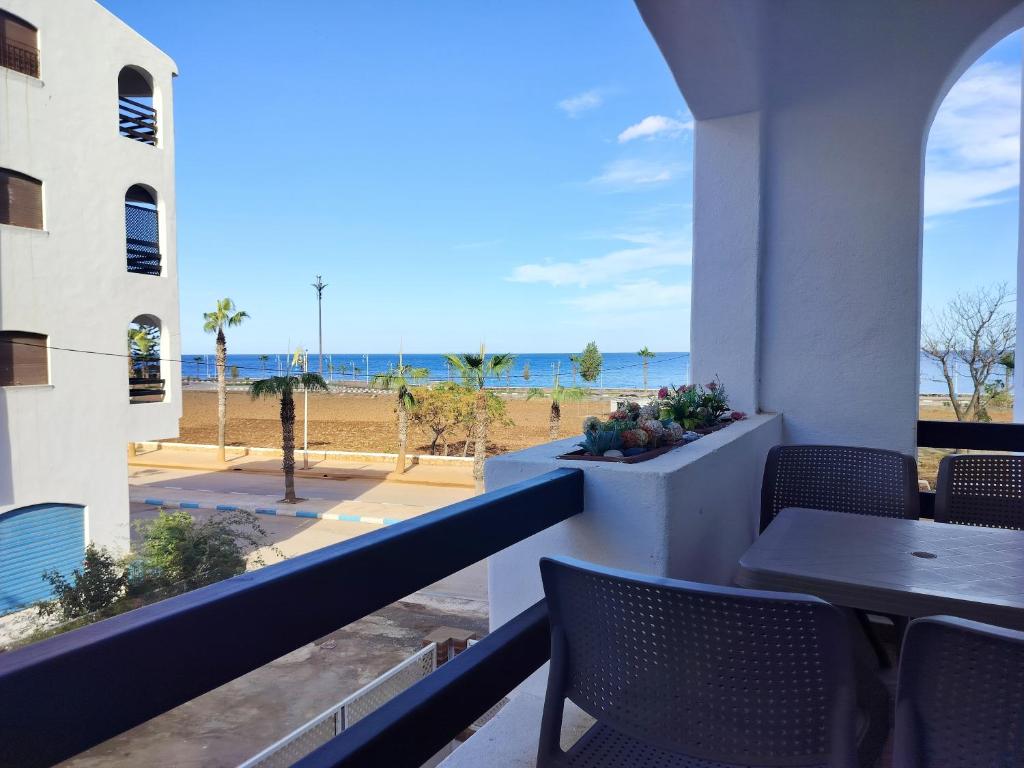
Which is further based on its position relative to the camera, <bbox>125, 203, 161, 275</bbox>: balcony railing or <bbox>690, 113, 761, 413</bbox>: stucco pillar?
<bbox>125, 203, 161, 275</bbox>: balcony railing

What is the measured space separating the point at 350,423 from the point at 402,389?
10.5 metres

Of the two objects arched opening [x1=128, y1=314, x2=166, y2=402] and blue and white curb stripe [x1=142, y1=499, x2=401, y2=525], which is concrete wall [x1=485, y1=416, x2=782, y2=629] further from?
arched opening [x1=128, y1=314, x2=166, y2=402]

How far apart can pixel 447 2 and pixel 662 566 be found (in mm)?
25774

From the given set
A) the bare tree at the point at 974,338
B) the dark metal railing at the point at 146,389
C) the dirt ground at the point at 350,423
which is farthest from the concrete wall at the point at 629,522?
the dirt ground at the point at 350,423

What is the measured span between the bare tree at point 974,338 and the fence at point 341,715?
1136 centimetres

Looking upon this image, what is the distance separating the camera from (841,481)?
2238 mm

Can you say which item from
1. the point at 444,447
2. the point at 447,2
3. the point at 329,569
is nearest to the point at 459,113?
the point at 447,2

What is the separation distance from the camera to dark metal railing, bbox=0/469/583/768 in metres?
0.50

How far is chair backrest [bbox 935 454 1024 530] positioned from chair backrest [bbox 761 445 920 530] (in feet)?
0.34

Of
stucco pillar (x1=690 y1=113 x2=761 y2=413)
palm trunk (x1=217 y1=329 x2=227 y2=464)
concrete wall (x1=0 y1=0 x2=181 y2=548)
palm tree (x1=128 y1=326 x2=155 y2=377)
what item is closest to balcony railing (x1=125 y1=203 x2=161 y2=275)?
concrete wall (x1=0 y1=0 x2=181 y2=548)

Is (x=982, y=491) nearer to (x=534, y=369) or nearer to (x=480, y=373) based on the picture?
(x=480, y=373)

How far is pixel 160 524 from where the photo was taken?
993 cm

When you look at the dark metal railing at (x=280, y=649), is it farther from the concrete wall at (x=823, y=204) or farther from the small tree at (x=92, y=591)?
the small tree at (x=92, y=591)

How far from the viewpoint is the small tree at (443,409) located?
18.5 meters
